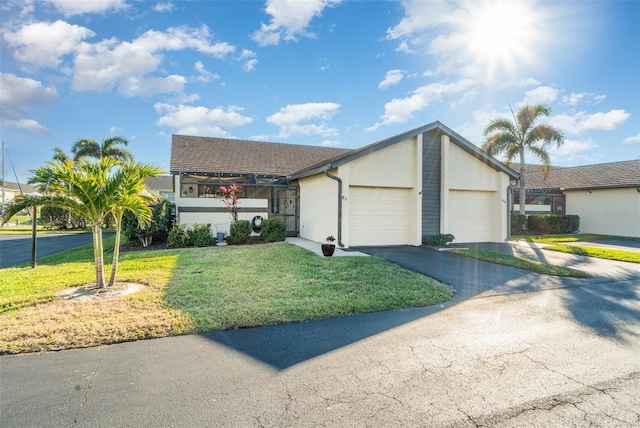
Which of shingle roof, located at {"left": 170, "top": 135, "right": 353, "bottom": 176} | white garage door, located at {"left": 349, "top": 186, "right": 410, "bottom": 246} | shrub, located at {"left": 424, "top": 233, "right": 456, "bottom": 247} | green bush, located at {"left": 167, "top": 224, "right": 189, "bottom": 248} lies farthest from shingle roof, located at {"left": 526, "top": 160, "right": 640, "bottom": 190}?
green bush, located at {"left": 167, "top": 224, "right": 189, "bottom": 248}

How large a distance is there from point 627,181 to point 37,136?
39.1 m

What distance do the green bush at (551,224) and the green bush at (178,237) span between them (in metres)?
20.1

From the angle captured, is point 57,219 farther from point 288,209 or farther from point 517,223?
point 517,223

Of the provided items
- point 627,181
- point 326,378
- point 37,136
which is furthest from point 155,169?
point 627,181

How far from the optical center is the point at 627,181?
18859 mm

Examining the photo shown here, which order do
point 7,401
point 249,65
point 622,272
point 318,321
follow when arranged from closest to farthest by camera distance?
point 7,401, point 318,321, point 622,272, point 249,65

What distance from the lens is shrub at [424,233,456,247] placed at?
12.8 m

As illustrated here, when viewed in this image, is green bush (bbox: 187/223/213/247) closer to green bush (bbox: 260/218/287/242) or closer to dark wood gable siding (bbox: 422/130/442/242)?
green bush (bbox: 260/218/287/242)

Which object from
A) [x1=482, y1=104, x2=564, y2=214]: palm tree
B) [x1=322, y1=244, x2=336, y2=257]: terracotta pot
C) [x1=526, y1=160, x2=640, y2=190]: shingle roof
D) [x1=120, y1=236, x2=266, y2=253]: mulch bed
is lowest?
[x1=120, y1=236, x2=266, y2=253]: mulch bed

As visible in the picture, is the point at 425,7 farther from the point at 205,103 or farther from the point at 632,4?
the point at 205,103

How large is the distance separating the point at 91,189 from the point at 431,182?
11599 millimetres

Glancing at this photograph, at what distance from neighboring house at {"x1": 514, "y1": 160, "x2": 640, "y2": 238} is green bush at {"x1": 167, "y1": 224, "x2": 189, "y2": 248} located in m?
21.3

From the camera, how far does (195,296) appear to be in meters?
5.90

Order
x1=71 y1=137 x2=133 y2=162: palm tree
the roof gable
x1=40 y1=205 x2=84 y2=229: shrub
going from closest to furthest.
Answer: the roof gable → x1=71 y1=137 x2=133 y2=162: palm tree → x1=40 y1=205 x2=84 y2=229: shrub
